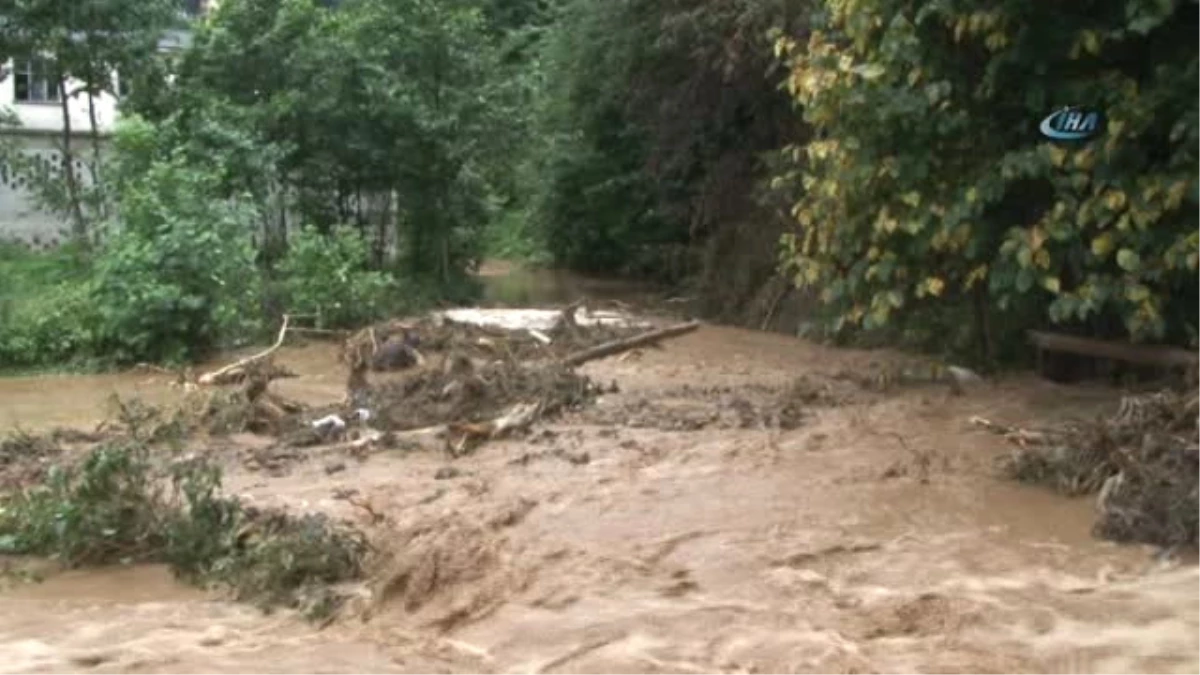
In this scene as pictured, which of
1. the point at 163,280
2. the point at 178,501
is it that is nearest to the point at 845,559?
the point at 178,501

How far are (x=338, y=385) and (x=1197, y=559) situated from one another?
10.3 meters

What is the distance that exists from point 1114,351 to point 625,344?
6182 millimetres

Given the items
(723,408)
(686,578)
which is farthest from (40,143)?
(686,578)

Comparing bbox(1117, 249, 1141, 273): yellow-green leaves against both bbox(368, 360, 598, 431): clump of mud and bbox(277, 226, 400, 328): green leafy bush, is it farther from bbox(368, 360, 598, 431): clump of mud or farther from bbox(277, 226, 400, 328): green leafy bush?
bbox(277, 226, 400, 328): green leafy bush

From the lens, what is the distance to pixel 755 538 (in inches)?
358

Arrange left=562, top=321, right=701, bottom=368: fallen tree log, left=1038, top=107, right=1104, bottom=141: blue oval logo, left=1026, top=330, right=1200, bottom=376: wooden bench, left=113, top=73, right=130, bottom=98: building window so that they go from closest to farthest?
left=1038, top=107, right=1104, bottom=141: blue oval logo < left=1026, top=330, right=1200, bottom=376: wooden bench < left=562, top=321, right=701, bottom=368: fallen tree log < left=113, top=73, right=130, bottom=98: building window

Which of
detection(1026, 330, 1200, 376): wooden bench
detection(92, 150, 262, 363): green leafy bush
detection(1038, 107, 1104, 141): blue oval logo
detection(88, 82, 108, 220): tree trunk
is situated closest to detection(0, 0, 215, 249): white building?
detection(88, 82, 108, 220): tree trunk

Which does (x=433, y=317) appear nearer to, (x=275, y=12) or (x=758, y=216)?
(x=758, y=216)

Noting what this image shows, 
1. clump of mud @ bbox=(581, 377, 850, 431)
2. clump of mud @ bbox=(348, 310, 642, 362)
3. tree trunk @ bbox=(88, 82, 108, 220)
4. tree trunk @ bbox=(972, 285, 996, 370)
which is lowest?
clump of mud @ bbox=(581, 377, 850, 431)

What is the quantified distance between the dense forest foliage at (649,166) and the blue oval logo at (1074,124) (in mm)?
164

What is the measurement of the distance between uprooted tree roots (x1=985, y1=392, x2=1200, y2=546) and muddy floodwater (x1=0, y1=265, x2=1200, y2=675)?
18cm

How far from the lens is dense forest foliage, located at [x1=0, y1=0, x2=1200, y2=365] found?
12.0m

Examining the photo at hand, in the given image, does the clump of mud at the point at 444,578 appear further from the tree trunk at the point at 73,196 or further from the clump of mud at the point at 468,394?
→ the tree trunk at the point at 73,196

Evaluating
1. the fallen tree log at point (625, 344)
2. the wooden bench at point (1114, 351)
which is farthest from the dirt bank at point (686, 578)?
the fallen tree log at point (625, 344)
